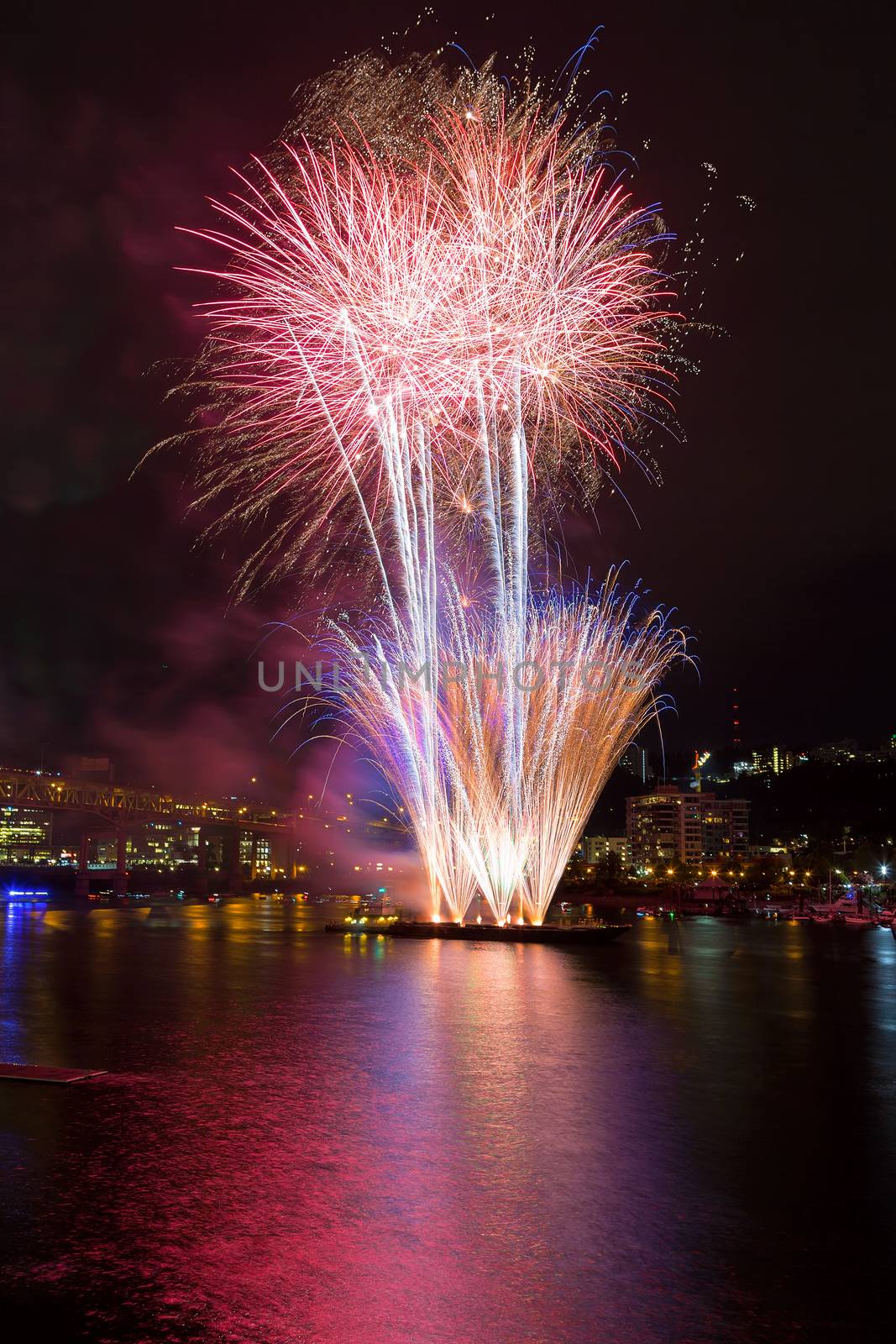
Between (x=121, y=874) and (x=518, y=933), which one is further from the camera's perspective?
(x=121, y=874)

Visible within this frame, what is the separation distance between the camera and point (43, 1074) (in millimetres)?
11203

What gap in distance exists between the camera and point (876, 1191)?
26.0 feet

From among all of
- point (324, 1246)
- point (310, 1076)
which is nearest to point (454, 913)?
point (310, 1076)

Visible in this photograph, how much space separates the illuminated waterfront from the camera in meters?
5.58

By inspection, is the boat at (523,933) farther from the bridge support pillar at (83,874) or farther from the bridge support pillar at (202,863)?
the bridge support pillar at (202,863)

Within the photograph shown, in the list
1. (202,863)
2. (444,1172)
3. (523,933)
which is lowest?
(202,863)

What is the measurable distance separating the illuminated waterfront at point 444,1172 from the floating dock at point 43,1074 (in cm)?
34

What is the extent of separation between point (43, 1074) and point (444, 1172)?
5.61 m

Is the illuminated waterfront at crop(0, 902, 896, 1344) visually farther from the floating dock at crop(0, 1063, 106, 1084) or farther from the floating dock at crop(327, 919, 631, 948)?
the floating dock at crop(327, 919, 631, 948)

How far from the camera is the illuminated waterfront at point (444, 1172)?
18.3 feet

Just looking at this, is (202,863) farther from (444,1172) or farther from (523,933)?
(444,1172)

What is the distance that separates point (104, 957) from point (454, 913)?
1503cm

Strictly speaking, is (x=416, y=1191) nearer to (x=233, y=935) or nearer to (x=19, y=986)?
(x=19, y=986)

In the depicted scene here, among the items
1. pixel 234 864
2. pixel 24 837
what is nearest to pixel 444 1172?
pixel 234 864
